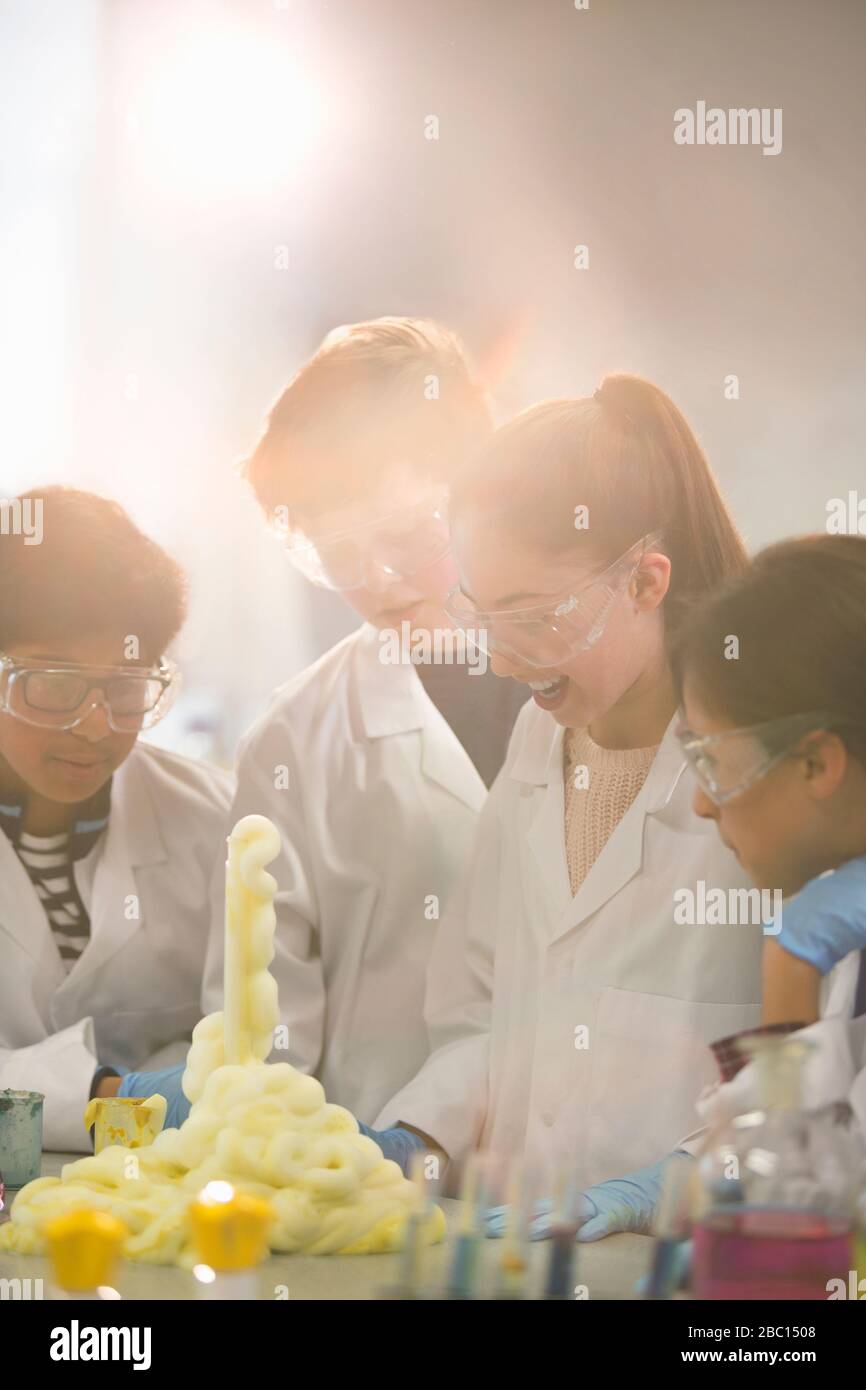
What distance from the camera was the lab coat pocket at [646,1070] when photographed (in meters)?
1.75

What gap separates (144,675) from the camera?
6.53 feet

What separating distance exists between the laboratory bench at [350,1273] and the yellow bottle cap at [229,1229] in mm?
233

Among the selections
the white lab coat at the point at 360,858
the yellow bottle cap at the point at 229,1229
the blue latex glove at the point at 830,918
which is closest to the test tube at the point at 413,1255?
the yellow bottle cap at the point at 229,1229

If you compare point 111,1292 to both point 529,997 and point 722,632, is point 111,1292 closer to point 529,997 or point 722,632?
point 529,997

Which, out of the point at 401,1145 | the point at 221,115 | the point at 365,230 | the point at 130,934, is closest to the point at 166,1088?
the point at 130,934

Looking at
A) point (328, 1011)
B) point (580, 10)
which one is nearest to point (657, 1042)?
point (328, 1011)

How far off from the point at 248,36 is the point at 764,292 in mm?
802

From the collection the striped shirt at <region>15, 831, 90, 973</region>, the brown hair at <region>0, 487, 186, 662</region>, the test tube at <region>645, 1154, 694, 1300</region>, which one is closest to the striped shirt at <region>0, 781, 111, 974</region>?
the striped shirt at <region>15, 831, 90, 973</region>

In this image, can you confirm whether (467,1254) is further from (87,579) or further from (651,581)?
(87,579)

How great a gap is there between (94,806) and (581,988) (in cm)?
72

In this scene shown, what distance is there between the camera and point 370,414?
193cm

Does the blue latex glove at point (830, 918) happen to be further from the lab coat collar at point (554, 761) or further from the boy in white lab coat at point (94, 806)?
the boy in white lab coat at point (94, 806)

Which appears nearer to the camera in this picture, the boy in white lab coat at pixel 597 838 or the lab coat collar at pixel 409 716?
the boy in white lab coat at pixel 597 838

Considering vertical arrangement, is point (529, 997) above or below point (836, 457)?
below
